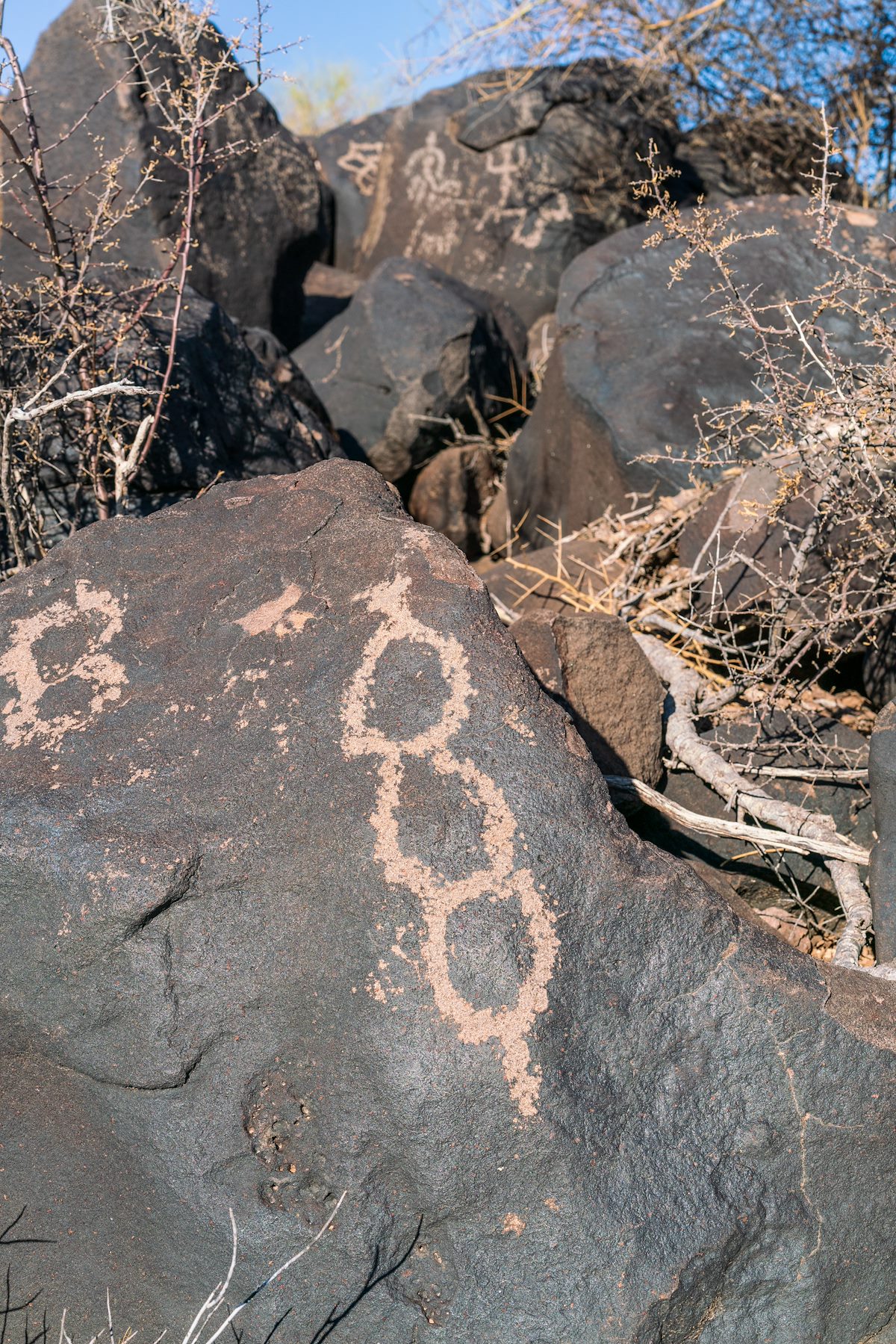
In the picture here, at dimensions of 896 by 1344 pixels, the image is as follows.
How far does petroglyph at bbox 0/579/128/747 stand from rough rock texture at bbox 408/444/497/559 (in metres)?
3.00

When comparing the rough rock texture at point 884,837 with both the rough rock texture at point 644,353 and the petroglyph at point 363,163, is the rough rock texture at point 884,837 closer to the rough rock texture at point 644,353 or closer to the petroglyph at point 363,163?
the rough rock texture at point 644,353

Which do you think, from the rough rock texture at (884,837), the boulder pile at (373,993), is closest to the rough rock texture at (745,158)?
the rough rock texture at (884,837)

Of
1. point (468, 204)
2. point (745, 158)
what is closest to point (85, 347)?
point (468, 204)

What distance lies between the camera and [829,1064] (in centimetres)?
183

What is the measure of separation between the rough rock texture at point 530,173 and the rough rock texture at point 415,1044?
491 cm

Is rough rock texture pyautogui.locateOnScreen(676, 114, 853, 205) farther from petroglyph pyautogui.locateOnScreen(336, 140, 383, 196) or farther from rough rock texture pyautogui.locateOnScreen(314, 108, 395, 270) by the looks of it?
petroglyph pyautogui.locateOnScreen(336, 140, 383, 196)

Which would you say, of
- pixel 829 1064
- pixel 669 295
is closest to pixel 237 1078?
pixel 829 1064

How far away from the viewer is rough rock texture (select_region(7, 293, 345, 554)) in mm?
3311

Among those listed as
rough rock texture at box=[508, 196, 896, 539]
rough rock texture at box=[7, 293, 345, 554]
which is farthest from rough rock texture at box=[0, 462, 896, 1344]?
rough rock texture at box=[508, 196, 896, 539]

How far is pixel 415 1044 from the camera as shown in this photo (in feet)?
5.68

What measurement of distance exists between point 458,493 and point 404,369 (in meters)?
0.58

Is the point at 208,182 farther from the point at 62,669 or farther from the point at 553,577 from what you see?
the point at 62,669

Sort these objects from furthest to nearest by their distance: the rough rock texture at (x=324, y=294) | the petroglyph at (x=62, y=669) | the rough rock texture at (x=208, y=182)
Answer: the rough rock texture at (x=324, y=294), the rough rock texture at (x=208, y=182), the petroglyph at (x=62, y=669)

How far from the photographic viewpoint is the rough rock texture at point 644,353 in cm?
390
